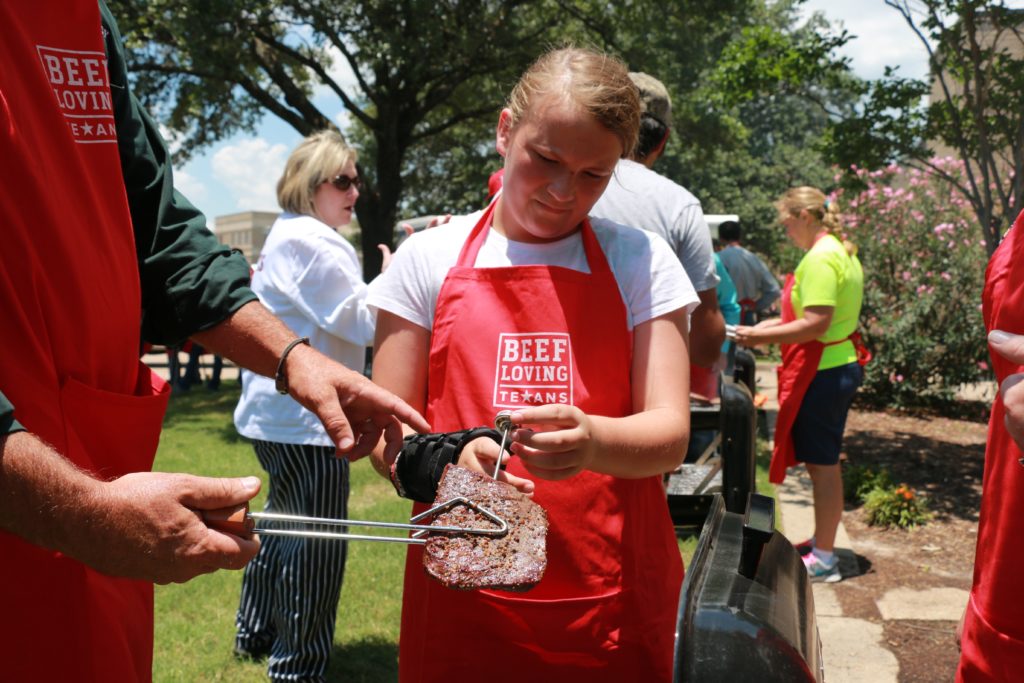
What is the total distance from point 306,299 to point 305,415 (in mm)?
498

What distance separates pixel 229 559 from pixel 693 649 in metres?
0.66

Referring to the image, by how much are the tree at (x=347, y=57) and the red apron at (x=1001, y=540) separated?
970 cm

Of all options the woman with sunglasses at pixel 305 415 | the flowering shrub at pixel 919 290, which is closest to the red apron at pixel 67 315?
the woman with sunglasses at pixel 305 415

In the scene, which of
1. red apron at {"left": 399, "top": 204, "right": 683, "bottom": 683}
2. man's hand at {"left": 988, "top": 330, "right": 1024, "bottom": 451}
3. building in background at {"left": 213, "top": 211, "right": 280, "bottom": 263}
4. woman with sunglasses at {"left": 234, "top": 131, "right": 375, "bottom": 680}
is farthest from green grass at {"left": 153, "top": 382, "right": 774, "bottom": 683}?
building in background at {"left": 213, "top": 211, "right": 280, "bottom": 263}

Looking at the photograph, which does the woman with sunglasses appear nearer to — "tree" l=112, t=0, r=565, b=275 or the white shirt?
the white shirt

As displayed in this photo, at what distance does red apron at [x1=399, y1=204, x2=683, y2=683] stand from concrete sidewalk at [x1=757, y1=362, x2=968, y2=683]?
171 cm

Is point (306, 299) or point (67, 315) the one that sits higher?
point (67, 315)

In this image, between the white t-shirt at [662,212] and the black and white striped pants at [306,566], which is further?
the black and white striped pants at [306,566]

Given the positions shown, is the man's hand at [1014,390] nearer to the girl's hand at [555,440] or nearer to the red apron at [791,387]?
the girl's hand at [555,440]

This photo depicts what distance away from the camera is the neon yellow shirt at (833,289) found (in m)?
4.96

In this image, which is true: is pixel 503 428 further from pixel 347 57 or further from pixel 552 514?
pixel 347 57

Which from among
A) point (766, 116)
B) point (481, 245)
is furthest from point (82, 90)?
point (766, 116)

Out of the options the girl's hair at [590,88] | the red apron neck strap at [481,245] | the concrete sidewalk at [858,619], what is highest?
the girl's hair at [590,88]

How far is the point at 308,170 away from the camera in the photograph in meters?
3.96
